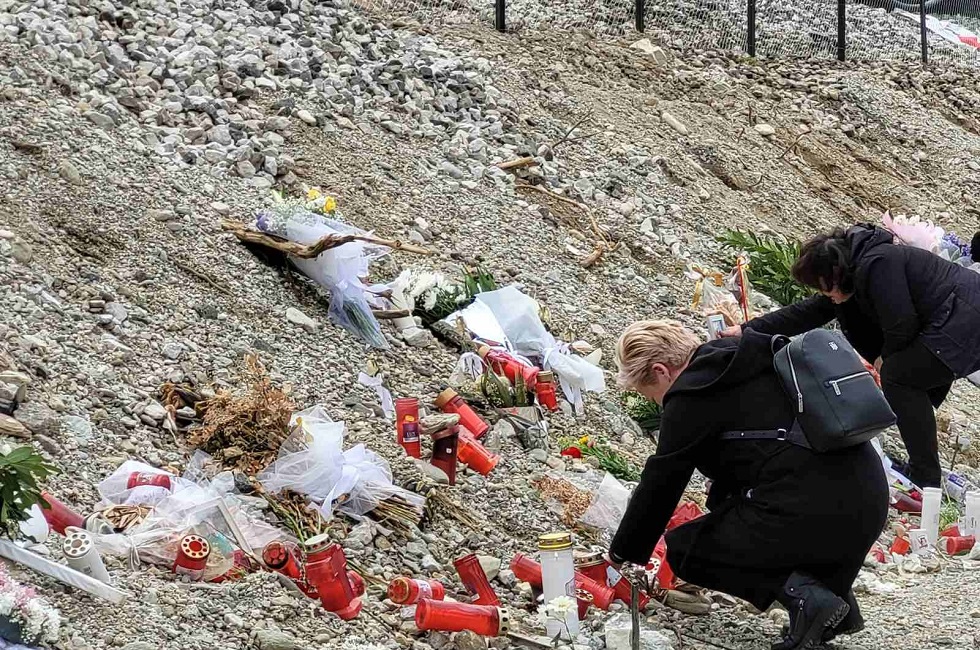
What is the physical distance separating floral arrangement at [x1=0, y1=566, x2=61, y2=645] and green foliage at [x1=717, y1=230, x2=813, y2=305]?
5706 mm

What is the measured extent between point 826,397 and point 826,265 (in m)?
1.77

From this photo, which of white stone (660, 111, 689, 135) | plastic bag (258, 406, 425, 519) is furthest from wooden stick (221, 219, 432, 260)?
white stone (660, 111, 689, 135)

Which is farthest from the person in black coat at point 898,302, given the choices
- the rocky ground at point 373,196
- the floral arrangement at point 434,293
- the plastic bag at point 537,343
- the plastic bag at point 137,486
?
the plastic bag at point 137,486

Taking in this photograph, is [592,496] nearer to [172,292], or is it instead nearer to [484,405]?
[484,405]

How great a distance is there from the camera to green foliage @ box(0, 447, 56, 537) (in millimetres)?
3271

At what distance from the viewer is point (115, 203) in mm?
6297

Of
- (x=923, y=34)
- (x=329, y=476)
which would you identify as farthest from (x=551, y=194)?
(x=923, y=34)

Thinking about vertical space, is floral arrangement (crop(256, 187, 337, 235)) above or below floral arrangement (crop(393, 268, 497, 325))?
above

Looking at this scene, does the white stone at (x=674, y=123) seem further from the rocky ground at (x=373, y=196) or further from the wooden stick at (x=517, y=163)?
the wooden stick at (x=517, y=163)

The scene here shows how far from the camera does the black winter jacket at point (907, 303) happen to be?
5301mm

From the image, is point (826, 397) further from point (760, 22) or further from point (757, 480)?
point (760, 22)

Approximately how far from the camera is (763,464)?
3.74m

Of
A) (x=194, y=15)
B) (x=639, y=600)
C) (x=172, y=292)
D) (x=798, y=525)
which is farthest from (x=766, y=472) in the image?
(x=194, y=15)

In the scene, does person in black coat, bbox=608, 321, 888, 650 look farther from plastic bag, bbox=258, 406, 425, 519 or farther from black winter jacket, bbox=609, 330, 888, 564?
plastic bag, bbox=258, 406, 425, 519
